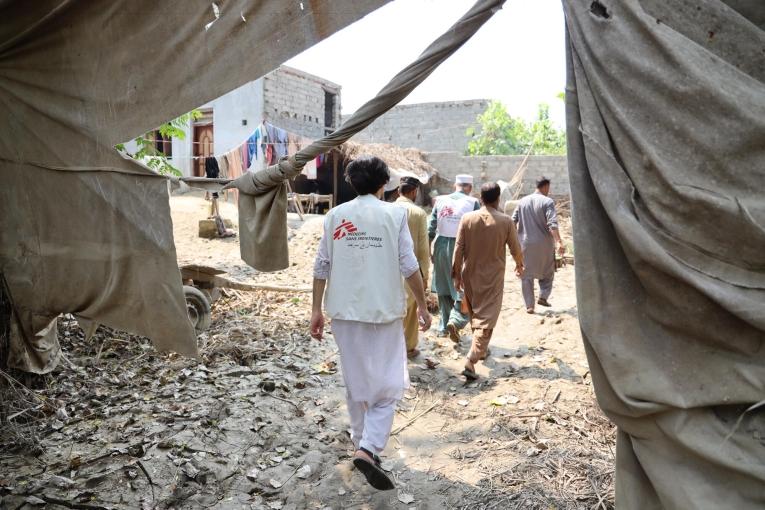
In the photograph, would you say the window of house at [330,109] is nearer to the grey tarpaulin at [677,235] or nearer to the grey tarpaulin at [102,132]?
the grey tarpaulin at [102,132]

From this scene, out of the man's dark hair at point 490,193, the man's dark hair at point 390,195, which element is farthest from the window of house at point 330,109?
the man's dark hair at point 490,193

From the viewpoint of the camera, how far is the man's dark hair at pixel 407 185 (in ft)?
17.7

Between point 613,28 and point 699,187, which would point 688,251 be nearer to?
point 699,187

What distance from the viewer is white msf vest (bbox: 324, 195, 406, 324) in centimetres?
316

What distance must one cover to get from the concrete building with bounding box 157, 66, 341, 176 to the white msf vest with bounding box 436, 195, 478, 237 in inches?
536

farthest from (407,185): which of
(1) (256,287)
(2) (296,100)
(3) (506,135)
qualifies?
(3) (506,135)

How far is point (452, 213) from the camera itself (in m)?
6.16

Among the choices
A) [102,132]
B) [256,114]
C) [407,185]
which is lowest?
[407,185]

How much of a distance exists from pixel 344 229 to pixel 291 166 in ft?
1.94

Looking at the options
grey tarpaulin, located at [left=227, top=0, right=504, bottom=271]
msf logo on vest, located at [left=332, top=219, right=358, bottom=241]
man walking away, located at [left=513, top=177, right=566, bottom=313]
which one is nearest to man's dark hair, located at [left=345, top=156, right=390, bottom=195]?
msf logo on vest, located at [left=332, top=219, right=358, bottom=241]

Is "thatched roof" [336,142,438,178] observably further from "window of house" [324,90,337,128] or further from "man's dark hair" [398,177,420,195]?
"man's dark hair" [398,177,420,195]

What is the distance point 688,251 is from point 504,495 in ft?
6.75

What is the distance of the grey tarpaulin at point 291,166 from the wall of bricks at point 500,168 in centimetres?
1364

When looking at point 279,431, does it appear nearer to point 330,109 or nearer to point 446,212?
point 446,212
